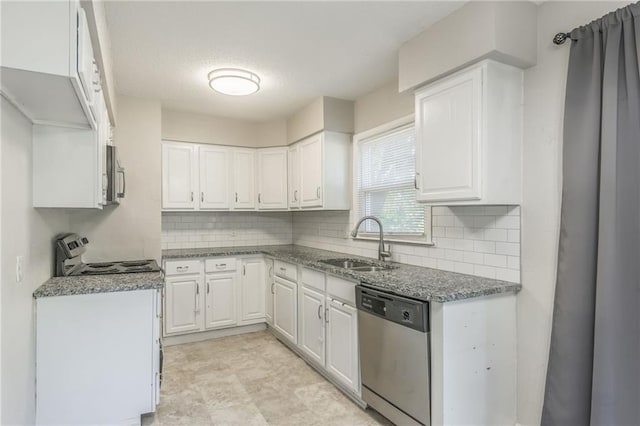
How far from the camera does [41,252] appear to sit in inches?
88.6

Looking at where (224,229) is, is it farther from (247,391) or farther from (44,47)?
(44,47)

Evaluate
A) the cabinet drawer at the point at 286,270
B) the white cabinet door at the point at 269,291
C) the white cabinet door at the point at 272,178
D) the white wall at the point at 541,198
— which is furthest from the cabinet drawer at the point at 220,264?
the white wall at the point at 541,198

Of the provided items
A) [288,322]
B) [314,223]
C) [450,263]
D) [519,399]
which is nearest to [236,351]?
[288,322]

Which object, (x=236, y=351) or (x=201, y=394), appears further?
(x=236, y=351)

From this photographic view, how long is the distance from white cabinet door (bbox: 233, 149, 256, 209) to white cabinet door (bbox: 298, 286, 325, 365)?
1563 mm

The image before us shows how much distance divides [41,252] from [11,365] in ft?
2.58

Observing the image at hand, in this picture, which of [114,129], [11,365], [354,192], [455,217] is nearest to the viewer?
[11,365]

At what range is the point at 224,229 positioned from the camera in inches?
183

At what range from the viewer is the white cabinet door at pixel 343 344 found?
2557 millimetres

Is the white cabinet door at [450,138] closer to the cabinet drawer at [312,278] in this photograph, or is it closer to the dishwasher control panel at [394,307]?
the dishwasher control panel at [394,307]

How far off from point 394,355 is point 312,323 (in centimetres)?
108

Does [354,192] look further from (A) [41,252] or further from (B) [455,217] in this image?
(A) [41,252]

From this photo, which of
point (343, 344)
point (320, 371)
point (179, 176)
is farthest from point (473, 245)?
point (179, 176)

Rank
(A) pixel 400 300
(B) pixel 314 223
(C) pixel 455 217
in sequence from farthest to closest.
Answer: (B) pixel 314 223
(C) pixel 455 217
(A) pixel 400 300
